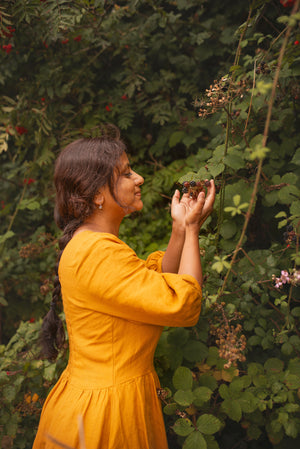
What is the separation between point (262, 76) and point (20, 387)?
191cm

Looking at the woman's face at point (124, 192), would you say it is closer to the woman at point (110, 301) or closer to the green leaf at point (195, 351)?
the woman at point (110, 301)

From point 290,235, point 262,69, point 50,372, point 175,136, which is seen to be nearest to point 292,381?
point 290,235

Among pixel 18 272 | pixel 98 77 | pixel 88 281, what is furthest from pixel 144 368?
pixel 98 77

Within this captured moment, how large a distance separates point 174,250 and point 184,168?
1034 mm

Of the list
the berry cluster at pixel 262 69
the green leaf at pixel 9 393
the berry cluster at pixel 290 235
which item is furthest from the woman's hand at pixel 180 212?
the green leaf at pixel 9 393

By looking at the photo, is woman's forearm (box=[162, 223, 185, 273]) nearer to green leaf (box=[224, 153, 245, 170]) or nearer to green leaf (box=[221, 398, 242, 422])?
green leaf (box=[224, 153, 245, 170])

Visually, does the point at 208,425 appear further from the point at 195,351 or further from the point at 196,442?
the point at 195,351

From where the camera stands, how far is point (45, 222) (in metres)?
2.96

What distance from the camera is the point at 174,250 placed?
147 centimetres

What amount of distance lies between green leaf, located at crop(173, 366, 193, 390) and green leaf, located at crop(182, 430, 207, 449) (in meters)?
0.17

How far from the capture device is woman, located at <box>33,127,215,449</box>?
1206 millimetres

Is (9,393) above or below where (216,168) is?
below

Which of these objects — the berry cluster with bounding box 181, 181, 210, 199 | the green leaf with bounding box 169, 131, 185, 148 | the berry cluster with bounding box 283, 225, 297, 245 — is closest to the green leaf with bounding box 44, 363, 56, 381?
the berry cluster with bounding box 181, 181, 210, 199

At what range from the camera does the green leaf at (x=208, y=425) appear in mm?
1466
